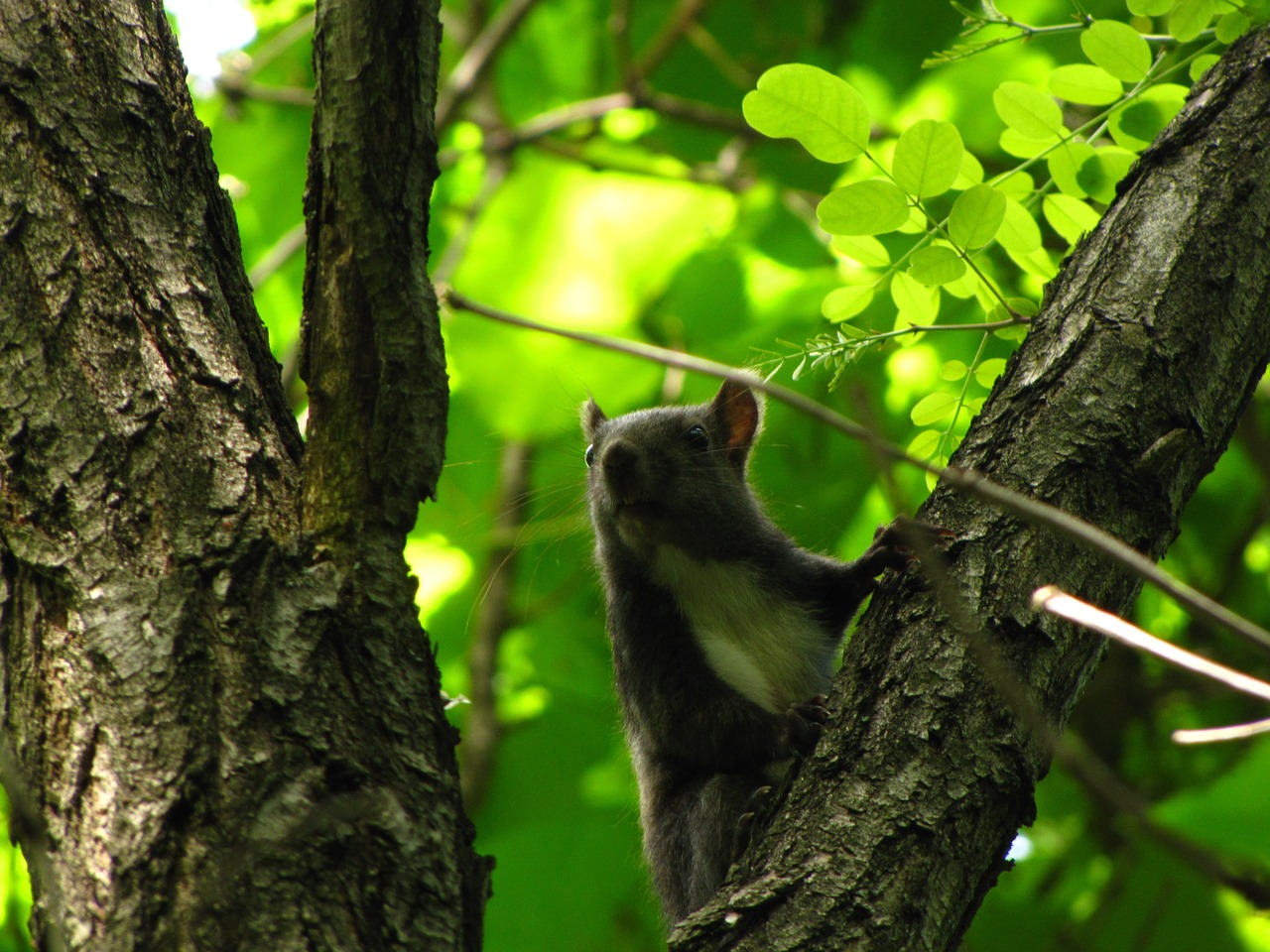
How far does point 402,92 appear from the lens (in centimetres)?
229

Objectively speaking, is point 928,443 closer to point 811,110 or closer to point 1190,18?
point 811,110

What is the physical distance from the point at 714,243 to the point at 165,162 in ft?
12.1

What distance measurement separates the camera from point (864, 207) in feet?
10.1

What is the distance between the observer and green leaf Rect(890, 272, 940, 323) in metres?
3.36

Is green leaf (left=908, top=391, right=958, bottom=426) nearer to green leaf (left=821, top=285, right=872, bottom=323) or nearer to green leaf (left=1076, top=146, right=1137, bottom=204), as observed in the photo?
green leaf (left=821, top=285, right=872, bottom=323)


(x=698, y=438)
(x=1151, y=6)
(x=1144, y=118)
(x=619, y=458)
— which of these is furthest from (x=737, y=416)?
(x=1151, y=6)

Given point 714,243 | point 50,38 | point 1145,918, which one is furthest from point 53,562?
point 1145,918

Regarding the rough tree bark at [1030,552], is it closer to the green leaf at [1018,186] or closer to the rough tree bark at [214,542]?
the green leaf at [1018,186]

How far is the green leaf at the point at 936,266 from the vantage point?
314cm

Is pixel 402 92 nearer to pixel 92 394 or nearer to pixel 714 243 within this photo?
pixel 92 394

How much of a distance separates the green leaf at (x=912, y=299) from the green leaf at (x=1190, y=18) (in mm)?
904

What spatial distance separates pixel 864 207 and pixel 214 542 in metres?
1.76

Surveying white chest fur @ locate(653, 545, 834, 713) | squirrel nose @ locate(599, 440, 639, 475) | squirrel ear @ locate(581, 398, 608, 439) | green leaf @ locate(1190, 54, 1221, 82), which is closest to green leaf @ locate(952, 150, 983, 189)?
green leaf @ locate(1190, 54, 1221, 82)

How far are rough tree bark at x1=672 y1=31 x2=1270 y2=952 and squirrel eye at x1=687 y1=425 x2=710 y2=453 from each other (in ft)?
7.01
